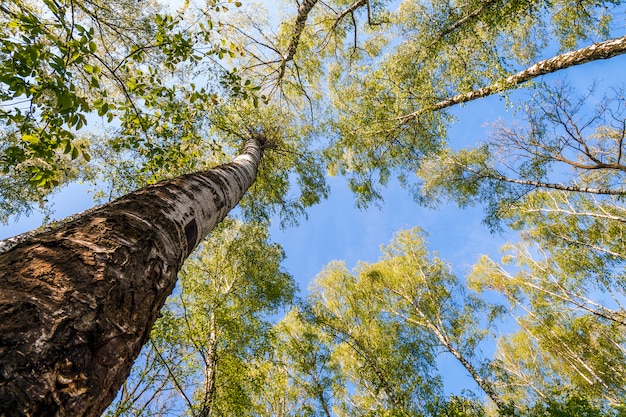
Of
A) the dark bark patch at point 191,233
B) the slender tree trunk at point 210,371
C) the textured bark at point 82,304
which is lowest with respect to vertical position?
the textured bark at point 82,304

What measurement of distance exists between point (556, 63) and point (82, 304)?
8099 millimetres

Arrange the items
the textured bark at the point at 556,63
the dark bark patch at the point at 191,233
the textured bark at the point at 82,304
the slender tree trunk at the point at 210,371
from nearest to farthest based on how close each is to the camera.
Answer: the textured bark at the point at 82,304 → the dark bark patch at the point at 191,233 → the textured bark at the point at 556,63 → the slender tree trunk at the point at 210,371

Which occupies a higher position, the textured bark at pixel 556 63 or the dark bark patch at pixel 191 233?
the textured bark at pixel 556 63

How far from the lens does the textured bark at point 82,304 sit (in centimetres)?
68

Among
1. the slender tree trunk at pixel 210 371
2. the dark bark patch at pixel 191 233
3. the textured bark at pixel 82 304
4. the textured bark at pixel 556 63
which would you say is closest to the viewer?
the textured bark at pixel 82 304

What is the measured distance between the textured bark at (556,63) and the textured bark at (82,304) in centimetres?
698

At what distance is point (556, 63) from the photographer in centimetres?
586

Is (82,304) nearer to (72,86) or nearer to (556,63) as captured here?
(72,86)

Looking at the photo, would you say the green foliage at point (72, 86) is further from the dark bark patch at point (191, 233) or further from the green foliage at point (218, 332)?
the green foliage at point (218, 332)

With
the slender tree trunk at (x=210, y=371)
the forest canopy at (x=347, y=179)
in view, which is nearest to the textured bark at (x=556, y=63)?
the forest canopy at (x=347, y=179)

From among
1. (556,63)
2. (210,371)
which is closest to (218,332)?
(210,371)

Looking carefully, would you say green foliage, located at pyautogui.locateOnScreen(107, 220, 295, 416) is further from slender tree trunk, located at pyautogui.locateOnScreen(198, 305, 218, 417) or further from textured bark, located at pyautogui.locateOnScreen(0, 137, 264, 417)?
textured bark, located at pyautogui.locateOnScreen(0, 137, 264, 417)

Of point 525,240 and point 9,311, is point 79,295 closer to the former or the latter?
point 9,311

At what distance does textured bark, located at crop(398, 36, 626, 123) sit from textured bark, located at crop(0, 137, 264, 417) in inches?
275
